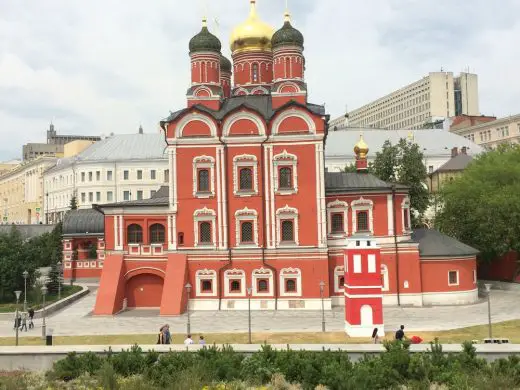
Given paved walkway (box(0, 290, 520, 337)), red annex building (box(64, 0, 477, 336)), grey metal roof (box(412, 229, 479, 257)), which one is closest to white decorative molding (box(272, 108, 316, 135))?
red annex building (box(64, 0, 477, 336))

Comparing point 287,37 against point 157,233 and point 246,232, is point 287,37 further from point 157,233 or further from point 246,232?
point 157,233

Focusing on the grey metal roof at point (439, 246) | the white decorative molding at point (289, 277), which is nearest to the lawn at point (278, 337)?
the white decorative molding at point (289, 277)

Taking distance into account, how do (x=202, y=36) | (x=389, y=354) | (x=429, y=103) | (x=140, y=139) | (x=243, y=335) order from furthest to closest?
1. (x=429, y=103)
2. (x=140, y=139)
3. (x=202, y=36)
4. (x=243, y=335)
5. (x=389, y=354)

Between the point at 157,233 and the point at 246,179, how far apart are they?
20.1 ft

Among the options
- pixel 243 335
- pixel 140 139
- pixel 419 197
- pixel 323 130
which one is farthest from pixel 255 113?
pixel 140 139

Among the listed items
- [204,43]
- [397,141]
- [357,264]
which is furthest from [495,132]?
[357,264]

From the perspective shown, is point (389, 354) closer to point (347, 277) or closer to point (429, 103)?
point (347, 277)

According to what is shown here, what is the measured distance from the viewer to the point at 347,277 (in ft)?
86.5

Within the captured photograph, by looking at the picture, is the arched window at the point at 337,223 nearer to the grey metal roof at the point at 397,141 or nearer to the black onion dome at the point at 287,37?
the black onion dome at the point at 287,37

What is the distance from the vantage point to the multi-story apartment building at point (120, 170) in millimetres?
72438

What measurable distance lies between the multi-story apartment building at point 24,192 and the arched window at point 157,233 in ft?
215

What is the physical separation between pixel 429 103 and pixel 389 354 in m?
117

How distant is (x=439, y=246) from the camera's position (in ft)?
112

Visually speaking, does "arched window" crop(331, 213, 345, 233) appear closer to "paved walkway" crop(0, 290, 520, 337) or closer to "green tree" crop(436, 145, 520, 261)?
"paved walkway" crop(0, 290, 520, 337)
